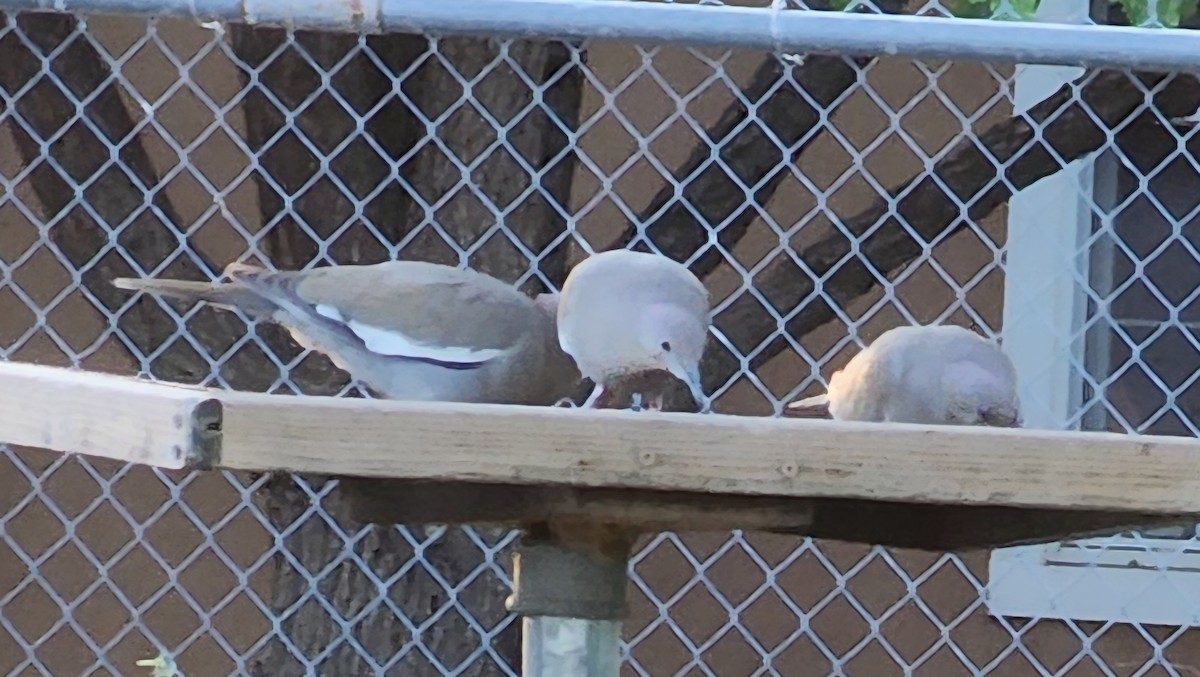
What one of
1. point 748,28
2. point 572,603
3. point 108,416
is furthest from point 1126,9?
point 108,416

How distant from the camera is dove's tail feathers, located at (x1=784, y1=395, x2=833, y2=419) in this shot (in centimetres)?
191

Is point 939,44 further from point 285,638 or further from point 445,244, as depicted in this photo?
point 285,638

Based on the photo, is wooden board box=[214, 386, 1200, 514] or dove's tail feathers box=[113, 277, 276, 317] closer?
wooden board box=[214, 386, 1200, 514]

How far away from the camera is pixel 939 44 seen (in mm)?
1623

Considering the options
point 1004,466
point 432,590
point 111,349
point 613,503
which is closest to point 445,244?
point 432,590

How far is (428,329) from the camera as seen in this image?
A: 1.47m

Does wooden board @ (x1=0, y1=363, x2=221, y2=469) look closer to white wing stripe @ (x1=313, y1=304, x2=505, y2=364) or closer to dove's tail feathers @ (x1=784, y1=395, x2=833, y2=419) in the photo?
white wing stripe @ (x1=313, y1=304, x2=505, y2=364)

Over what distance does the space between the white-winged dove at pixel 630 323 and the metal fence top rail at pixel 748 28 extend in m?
0.33

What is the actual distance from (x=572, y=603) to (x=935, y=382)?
1.40 feet

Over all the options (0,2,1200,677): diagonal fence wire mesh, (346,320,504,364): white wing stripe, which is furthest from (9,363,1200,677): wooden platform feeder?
(0,2,1200,677): diagonal fence wire mesh

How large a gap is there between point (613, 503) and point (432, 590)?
157cm

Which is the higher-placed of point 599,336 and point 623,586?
point 599,336

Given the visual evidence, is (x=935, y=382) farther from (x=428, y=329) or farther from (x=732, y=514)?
(x=428, y=329)

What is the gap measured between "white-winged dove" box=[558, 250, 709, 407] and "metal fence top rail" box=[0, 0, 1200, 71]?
0.33 m
